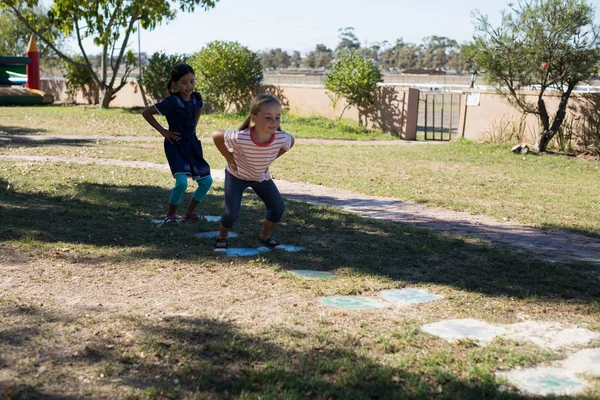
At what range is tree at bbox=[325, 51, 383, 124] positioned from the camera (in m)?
20.5

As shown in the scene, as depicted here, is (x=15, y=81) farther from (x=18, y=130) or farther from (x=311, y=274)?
(x=18, y=130)

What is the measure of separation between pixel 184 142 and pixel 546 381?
4356 millimetres

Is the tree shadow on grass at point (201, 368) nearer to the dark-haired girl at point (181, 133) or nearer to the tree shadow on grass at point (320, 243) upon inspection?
the tree shadow on grass at point (320, 243)

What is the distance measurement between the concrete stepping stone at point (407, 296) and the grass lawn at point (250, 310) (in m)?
0.10

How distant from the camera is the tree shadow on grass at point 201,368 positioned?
3.17 metres

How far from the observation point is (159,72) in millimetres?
28750

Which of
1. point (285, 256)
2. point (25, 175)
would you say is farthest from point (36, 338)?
point (25, 175)

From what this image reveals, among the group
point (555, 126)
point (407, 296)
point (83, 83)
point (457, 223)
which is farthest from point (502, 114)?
point (83, 83)

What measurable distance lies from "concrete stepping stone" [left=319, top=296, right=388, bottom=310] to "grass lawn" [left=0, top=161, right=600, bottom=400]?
0.37ft

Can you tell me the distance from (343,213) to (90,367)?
15.2 ft

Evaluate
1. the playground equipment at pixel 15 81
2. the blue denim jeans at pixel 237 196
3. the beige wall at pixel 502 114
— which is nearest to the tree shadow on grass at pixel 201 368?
the blue denim jeans at pixel 237 196

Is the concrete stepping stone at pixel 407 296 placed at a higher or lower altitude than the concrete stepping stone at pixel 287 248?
lower

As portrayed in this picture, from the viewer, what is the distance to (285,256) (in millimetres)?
5758

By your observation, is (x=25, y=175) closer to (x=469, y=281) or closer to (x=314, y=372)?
(x=469, y=281)
